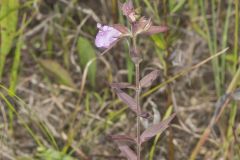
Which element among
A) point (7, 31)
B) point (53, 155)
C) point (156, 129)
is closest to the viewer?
point (156, 129)

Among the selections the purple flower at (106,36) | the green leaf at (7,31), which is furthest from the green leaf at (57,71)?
the purple flower at (106,36)

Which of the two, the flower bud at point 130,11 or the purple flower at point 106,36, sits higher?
the flower bud at point 130,11

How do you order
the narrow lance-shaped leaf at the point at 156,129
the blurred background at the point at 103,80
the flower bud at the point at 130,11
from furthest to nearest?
the blurred background at the point at 103,80
the narrow lance-shaped leaf at the point at 156,129
the flower bud at the point at 130,11

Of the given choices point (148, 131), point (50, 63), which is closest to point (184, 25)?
point (50, 63)

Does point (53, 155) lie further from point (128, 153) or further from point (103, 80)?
point (103, 80)

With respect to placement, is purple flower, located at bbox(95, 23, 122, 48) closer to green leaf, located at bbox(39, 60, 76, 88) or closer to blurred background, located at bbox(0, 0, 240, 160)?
blurred background, located at bbox(0, 0, 240, 160)

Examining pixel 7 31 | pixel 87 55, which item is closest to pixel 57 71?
pixel 87 55

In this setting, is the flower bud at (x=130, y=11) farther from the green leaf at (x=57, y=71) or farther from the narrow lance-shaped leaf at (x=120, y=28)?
the green leaf at (x=57, y=71)
